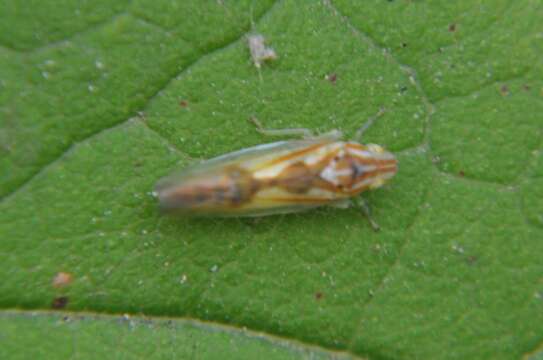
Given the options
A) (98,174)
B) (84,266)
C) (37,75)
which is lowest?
(84,266)

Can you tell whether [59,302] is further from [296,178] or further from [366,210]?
[366,210]

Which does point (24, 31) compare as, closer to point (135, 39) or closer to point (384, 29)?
point (135, 39)

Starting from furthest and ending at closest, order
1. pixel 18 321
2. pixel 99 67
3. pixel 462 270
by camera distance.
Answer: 1. pixel 462 270
2. pixel 99 67
3. pixel 18 321

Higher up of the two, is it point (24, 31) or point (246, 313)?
point (24, 31)

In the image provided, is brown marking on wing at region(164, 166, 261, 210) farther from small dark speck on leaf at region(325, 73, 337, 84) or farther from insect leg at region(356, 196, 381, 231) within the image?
small dark speck on leaf at region(325, 73, 337, 84)

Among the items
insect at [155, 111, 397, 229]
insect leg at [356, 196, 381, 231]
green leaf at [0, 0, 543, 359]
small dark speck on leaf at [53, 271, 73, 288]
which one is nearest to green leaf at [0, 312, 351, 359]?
green leaf at [0, 0, 543, 359]

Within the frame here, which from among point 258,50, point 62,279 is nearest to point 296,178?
point 258,50

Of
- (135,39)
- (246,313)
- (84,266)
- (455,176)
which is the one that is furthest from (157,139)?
(455,176)

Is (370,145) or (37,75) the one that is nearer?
(37,75)
